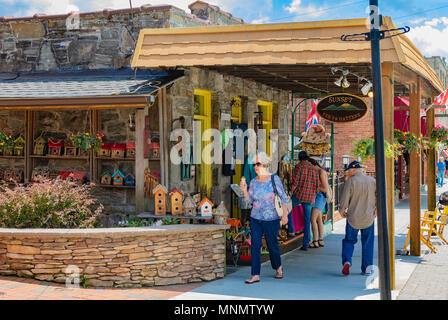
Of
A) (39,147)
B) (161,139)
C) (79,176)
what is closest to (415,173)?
(161,139)

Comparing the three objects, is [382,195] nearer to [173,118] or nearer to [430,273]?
[430,273]

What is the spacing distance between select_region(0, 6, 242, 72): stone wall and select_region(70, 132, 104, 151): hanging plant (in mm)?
1519

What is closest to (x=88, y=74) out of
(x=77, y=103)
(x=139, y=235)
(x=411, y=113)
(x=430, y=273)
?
(x=77, y=103)

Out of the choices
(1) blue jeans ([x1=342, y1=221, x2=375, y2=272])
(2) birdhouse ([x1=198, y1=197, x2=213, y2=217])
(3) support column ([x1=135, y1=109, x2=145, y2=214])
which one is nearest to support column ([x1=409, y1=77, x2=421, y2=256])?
(1) blue jeans ([x1=342, y1=221, x2=375, y2=272])

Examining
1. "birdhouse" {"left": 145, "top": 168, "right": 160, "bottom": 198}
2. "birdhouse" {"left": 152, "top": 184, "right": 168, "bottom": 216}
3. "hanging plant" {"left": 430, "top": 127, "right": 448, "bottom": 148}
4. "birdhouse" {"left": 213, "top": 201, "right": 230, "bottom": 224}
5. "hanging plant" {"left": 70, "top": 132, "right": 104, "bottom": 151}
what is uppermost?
"hanging plant" {"left": 430, "top": 127, "right": 448, "bottom": 148}

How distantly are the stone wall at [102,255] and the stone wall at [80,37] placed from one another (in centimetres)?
371

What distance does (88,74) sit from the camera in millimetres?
10578

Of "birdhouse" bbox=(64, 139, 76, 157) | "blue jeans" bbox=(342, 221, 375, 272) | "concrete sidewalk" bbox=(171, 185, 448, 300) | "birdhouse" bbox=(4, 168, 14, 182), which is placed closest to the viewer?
"concrete sidewalk" bbox=(171, 185, 448, 300)

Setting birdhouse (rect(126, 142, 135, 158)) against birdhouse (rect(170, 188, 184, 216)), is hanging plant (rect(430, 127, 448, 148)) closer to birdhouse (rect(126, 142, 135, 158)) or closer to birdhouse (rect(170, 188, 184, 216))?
birdhouse (rect(170, 188, 184, 216))

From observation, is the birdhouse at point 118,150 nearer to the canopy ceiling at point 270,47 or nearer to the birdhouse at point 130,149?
the birdhouse at point 130,149

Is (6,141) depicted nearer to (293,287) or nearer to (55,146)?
(55,146)

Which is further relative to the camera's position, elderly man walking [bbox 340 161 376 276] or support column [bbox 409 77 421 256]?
support column [bbox 409 77 421 256]

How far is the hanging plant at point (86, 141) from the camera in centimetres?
961

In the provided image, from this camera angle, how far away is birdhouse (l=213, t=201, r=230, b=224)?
878cm
